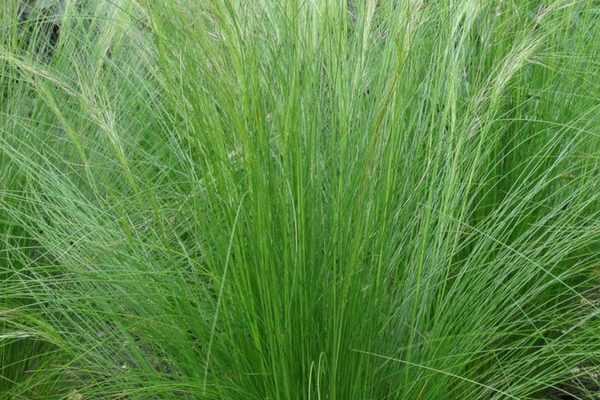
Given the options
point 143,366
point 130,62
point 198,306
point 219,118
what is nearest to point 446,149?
point 219,118

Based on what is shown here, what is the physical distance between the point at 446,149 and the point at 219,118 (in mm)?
605

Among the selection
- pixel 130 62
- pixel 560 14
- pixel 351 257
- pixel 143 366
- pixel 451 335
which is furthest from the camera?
pixel 130 62

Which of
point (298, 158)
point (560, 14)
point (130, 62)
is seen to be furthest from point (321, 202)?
point (130, 62)

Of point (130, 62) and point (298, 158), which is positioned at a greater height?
point (298, 158)

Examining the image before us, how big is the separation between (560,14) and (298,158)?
146 centimetres

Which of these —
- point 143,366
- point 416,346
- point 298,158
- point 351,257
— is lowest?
→ point 143,366

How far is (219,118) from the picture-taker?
2.01 m

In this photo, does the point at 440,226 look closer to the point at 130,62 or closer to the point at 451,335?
the point at 451,335

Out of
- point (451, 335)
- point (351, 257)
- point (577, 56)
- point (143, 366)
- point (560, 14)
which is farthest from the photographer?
point (560, 14)

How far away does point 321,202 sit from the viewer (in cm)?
204

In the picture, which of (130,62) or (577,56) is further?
(130,62)

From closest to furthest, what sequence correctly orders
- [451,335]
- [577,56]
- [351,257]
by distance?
[351,257], [451,335], [577,56]

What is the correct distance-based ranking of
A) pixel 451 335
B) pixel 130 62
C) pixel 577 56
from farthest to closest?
1. pixel 130 62
2. pixel 577 56
3. pixel 451 335

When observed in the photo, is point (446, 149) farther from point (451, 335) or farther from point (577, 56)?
point (577, 56)
